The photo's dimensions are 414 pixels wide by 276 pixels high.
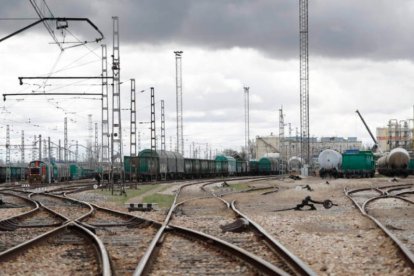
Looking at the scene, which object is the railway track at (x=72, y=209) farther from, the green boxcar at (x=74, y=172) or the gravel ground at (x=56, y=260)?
the green boxcar at (x=74, y=172)

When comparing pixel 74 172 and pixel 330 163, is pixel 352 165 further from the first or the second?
pixel 74 172

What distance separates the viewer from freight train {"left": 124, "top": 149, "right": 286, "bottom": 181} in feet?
216

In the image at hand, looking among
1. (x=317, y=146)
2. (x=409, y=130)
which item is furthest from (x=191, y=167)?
(x=317, y=146)

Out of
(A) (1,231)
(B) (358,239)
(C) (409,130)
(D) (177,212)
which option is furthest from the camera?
(C) (409,130)

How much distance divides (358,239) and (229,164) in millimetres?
80901

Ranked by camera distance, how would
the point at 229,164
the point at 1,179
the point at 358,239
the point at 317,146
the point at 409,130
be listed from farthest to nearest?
the point at 317,146 < the point at 409,130 < the point at 229,164 < the point at 1,179 < the point at 358,239

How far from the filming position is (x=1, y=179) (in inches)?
3027

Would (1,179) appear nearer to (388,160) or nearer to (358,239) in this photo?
(388,160)

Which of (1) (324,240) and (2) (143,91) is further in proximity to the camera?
(2) (143,91)

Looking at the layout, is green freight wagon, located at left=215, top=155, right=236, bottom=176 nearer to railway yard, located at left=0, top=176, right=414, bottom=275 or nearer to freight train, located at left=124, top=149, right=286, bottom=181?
freight train, located at left=124, top=149, right=286, bottom=181

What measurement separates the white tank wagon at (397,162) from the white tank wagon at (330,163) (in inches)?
205

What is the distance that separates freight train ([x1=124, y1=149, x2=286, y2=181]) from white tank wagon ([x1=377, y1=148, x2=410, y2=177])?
2342cm

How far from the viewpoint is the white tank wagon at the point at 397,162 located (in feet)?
222

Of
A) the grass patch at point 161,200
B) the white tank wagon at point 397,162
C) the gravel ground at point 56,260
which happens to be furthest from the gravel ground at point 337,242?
the white tank wagon at point 397,162
